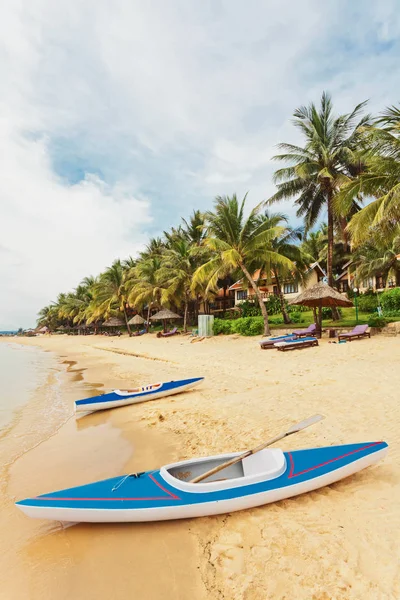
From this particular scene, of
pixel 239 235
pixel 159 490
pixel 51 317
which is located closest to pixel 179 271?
pixel 239 235

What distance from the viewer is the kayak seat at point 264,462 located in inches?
151

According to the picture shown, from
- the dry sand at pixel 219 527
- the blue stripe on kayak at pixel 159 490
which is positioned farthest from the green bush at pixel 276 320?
the blue stripe on kayak at pixel 159 490

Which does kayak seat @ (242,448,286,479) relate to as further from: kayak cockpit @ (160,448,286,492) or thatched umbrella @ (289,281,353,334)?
thatched umbrella @ (289,281,353,334)

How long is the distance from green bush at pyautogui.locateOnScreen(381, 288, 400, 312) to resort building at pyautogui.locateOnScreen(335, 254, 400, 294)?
6123 mm

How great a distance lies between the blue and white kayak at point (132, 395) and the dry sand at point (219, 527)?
0.58 meters

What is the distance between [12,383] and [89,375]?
3492 millimetres

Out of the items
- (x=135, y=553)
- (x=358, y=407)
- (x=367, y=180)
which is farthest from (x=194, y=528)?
(x=367, y=180)

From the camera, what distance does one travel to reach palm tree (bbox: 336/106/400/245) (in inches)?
504

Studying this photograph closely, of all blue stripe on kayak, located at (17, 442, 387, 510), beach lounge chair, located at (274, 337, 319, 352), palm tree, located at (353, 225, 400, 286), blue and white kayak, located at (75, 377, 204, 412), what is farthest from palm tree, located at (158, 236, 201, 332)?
blue stripe on kayak, located at (17, 442, 387, 510)

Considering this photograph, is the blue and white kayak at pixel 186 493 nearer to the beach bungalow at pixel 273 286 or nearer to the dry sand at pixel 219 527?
the dry sand at pixel 219 527

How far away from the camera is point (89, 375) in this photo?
15.5 m

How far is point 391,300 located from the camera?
22922mm

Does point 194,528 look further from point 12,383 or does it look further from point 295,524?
point 12,383

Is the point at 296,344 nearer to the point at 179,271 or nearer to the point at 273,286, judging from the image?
the point at 179,271
